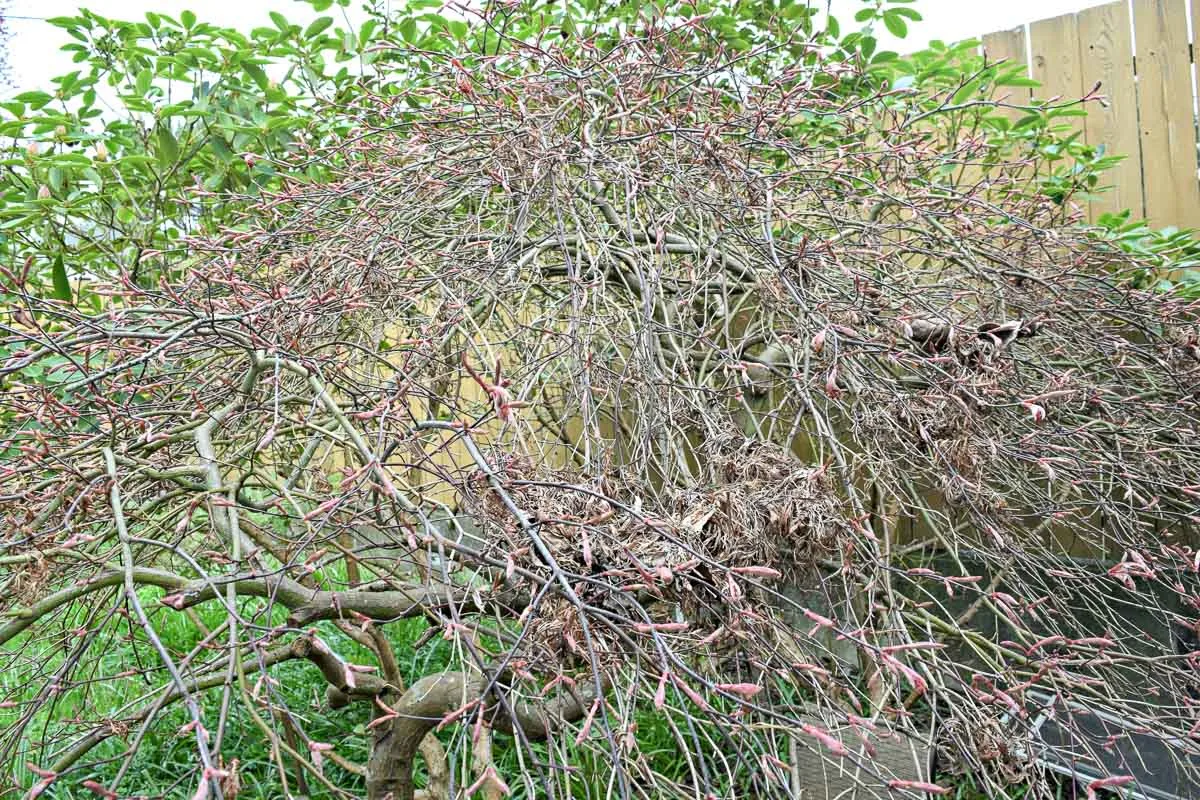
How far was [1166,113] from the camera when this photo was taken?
390 centimetres

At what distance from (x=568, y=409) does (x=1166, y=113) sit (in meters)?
2.98

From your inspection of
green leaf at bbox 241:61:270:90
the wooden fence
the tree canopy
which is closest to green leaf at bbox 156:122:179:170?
the tree canopy

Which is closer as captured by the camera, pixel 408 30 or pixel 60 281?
pixel 60 281

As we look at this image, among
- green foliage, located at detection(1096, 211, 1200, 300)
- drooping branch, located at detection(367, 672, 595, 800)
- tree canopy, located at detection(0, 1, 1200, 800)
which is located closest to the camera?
tree canopy, located at detection(0, 1, 1200, 800)

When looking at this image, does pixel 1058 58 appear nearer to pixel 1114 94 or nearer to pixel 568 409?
pixel 1114 94

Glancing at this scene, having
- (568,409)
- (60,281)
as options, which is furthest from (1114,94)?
(60,281)

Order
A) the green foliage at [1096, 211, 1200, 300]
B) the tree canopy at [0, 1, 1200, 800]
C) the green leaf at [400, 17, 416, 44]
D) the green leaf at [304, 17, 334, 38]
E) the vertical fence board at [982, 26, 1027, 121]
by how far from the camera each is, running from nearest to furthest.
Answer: the tree canopy at [0, 1, 1200, 800], the green foliage at [1096, 211, 1200, 300], the green leaf at [304, 17, 334, 38], the green leaf at [400, 17, 416, 44], the vertical fence board at [982, 26, 1027, 121]

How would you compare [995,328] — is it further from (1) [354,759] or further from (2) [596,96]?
(1) [354,759]

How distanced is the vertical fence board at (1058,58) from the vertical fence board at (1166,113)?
0.23m

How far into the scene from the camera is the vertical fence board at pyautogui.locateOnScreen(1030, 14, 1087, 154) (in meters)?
4.08

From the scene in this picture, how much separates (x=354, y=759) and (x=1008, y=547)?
2.81 m

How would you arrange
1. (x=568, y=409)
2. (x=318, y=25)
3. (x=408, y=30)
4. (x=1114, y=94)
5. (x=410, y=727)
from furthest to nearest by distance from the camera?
1. (x=1114, y=94)
2. (x=408, y=30)
3. (x=318, y=25)
4. (x=410, y=727)
5. (x=568, y=409)

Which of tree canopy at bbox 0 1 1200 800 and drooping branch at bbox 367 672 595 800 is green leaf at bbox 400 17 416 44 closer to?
tree canopy at bbox 0 1 1200 800

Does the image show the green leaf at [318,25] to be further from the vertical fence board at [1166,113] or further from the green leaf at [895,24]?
the vertical fence board at [1166,113]
